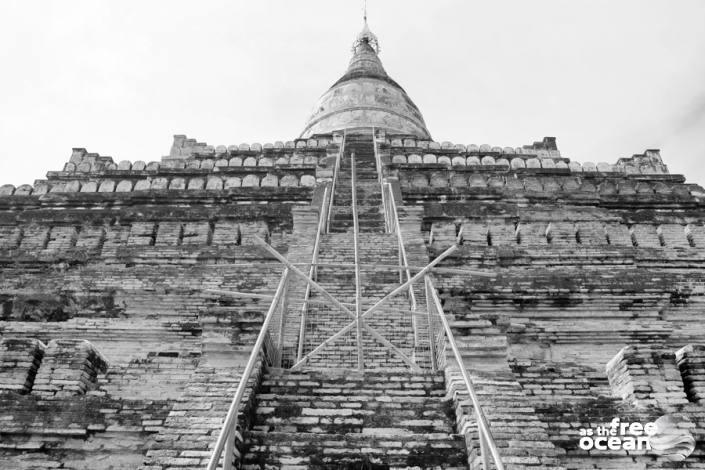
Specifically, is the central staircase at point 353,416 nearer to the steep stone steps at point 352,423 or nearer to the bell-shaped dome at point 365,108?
the steep stone steps at point 352,423

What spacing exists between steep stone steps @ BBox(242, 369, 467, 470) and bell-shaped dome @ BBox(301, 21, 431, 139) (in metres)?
17.7

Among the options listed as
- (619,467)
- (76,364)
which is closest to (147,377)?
(76,364)

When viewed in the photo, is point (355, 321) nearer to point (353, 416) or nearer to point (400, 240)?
point (353, 416)

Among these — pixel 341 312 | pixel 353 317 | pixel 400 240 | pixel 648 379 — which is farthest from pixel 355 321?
pixel 400 240

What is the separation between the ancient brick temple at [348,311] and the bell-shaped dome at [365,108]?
17.4 ft

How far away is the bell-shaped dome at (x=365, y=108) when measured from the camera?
78.1ft

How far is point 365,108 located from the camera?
79.3 ft

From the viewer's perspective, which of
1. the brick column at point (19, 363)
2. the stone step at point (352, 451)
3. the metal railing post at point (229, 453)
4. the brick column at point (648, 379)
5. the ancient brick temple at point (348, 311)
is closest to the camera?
the metal railing post at point (229, 453)

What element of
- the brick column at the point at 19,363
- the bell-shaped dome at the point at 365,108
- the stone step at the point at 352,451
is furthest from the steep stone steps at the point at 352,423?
the bell-shaped dome at the point at 365,108

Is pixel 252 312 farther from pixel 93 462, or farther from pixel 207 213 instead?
pixel 207 213

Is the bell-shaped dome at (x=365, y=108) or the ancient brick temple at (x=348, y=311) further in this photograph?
the bell-shaped dome at (x=365, y=108)

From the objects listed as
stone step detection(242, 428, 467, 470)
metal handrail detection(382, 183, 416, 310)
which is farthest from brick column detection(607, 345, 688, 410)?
metal handrail detection(382, 183, 416, 310)

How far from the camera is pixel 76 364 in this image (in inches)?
251

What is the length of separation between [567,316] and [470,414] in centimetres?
445
